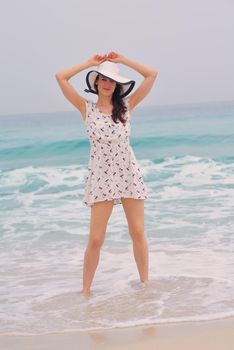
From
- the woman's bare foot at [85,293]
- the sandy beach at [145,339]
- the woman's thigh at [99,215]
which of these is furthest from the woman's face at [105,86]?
the sandy beach at [145,339]

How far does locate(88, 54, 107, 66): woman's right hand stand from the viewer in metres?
4.98

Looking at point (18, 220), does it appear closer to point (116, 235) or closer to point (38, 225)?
point (38, 225)

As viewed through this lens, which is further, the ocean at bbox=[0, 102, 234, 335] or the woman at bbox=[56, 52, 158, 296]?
the woman at bbox=[56, 52, 158, 296]

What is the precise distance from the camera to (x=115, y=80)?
486 cm

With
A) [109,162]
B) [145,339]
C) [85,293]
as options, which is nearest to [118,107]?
[109,162]

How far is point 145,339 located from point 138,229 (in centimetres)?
123

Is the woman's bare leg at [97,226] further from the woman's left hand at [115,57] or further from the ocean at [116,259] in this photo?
the woman's left hand at [115,57]

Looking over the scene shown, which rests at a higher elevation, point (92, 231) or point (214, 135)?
point (214, 135)

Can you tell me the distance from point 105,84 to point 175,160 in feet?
49.3

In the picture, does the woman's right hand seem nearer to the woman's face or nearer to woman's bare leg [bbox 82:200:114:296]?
the woman's face

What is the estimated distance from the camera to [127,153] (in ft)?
16.5

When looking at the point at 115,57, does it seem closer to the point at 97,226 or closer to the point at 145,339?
the point at 97,226

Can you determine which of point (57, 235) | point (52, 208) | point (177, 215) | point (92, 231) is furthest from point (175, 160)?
point (92, 231)

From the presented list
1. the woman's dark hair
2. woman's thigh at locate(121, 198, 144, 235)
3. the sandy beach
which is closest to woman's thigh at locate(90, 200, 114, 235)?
woman's thigh at locate(121, 198, 144, 235)
